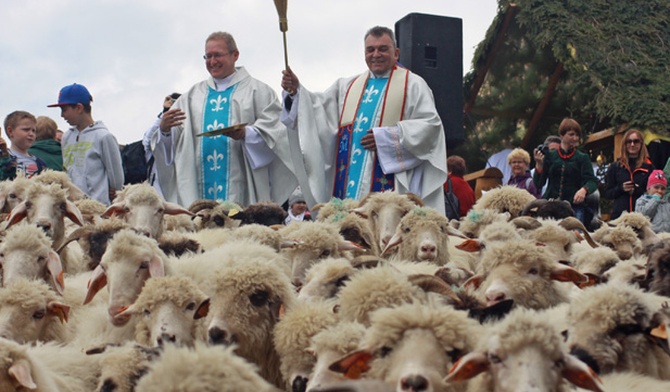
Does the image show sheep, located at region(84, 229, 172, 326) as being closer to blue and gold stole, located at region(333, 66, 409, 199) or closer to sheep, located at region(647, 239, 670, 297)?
sheep, located at region(647, 239, 670, 297)

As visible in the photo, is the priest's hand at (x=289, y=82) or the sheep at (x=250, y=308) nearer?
the sheep at (x=250, y=308)

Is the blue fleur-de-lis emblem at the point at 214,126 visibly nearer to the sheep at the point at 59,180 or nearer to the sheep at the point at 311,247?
the sheep at the point at 59,180

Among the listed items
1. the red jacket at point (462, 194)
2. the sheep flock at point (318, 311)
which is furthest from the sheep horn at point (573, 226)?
the red jacket at point (462, 194)

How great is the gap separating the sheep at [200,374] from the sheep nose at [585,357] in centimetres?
153

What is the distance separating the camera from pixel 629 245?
780 cm

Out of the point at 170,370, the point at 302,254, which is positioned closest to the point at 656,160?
the point at 302,254

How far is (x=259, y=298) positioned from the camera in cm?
452

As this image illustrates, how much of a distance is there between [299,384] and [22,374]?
1133 mm

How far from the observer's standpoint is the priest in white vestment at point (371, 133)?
8977 mm

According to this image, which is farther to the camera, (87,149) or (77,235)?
(87,149)

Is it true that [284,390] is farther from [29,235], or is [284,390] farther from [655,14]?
[655,14]

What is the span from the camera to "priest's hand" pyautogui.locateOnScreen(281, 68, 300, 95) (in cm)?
906

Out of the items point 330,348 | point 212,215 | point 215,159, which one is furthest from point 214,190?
point 330,348

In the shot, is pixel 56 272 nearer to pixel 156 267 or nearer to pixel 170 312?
pixel 156 267
